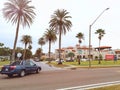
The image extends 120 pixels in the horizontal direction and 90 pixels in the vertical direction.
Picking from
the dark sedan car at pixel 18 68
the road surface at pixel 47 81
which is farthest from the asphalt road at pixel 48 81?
the dark sedan car at pixel 18 68

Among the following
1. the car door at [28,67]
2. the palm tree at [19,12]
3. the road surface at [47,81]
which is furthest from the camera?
the palm tree at [19,12]

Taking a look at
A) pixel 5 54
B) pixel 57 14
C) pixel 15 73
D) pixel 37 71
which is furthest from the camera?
pixel 5 54

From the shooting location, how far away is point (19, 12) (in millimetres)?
47125

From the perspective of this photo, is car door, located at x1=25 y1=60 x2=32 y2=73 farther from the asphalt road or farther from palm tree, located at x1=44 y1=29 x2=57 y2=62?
palm tree, located at x1=44 y1=29 x2=57 y2=62

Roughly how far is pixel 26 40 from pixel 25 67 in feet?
324

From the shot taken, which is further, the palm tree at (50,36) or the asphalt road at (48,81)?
the palm tree at (50,36)

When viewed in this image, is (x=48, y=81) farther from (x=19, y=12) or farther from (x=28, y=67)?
(x=19, y=12)

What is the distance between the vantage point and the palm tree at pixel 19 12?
4688cm

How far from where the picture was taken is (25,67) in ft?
86.4

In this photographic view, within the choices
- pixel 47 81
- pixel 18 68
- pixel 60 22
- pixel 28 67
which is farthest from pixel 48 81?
pixel 60 22

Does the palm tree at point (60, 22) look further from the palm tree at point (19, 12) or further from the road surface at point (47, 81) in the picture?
the road surface at point (47, 81)

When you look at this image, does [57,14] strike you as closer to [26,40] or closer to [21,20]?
[21,20]

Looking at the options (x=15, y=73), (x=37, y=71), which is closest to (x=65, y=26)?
(x=37, y=71)

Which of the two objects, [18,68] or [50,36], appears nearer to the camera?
[18,68]
